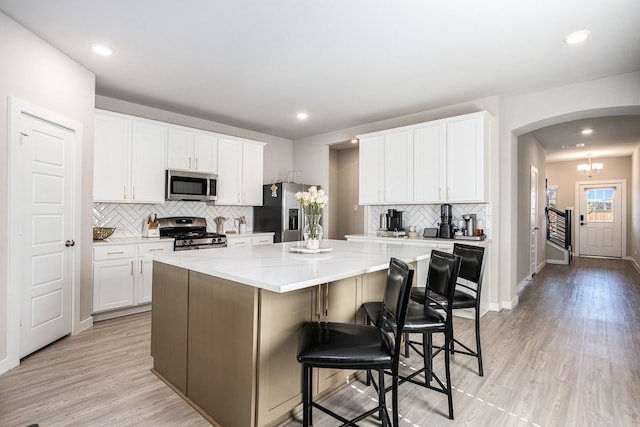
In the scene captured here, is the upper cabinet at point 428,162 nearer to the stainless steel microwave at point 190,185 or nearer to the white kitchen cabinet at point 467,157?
the white kitchen cabinet at point 467,157

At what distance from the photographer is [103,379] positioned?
2385mm

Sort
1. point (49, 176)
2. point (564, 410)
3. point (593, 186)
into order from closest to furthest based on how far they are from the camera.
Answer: point (564, 410)
point (49, 176)
point (593, 186)

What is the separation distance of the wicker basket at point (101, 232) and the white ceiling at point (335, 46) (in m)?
1.66

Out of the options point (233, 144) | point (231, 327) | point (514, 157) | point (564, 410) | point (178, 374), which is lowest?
point (564, 410)

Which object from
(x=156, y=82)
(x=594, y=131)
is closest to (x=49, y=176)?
(x=156, y=82)

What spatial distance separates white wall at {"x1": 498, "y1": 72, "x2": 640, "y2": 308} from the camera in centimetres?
351

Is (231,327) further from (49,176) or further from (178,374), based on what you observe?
(49,176)

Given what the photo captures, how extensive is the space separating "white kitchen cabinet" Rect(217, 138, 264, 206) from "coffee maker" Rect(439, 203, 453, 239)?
115 inches

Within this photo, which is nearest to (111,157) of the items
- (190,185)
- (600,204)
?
(190,185)

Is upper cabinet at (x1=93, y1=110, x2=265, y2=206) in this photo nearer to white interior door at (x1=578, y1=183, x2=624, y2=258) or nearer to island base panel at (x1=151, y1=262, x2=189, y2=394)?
island base panel at (x1=151, y1=262, x2=189, y2=394)

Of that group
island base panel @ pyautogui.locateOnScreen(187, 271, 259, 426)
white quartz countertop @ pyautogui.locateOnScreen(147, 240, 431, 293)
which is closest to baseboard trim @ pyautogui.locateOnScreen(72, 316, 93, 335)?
white quartz countertop @ pyautogui.locateOnScreen(147, 240, 431, 293)

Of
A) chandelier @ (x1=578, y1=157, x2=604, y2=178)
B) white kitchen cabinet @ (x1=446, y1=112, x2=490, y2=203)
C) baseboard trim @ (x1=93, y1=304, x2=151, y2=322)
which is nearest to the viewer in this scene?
baseboard trim @ (x1=93, y1=304, x2=151, y2=322)

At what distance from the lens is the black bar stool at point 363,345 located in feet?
4.93

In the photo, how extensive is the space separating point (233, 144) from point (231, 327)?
12.9 ft
